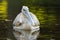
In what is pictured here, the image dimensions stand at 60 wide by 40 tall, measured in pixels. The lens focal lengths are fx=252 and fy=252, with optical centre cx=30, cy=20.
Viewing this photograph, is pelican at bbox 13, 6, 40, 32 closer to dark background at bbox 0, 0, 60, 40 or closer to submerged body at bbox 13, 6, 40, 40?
submerged body at bbox 13, 6, 40, 40

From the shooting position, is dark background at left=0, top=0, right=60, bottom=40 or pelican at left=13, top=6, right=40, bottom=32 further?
dark background at left=0, top=0, right=60, bottom=40

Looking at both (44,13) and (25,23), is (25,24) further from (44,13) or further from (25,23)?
(44,13)

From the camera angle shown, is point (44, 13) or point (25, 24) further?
point (44, 13)

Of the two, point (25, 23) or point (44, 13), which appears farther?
point (44, 13)

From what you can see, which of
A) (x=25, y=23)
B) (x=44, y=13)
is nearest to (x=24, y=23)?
(x=25, y=23)

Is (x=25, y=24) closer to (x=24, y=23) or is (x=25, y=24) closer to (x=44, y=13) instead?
(x=24, y=23)

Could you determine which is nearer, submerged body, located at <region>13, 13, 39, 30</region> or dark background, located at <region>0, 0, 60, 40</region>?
submerged body, located at <region>13, 13, 39, 30</region>

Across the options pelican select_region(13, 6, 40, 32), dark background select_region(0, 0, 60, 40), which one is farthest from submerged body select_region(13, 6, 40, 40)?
dark background select_region(0, 0, 60, 40)

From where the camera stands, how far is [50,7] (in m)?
2.89

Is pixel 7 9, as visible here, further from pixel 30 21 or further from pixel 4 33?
pixel 30 21

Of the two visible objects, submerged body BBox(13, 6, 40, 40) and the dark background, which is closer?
submerged body BBox(13, 6, 40, 40)

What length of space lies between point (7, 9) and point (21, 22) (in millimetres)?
886

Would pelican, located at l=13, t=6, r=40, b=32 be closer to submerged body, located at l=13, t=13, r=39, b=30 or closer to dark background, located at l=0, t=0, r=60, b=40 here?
submerged body, located at l=13, t=13, r=39, b=30

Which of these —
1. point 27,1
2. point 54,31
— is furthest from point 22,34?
point 27,1
